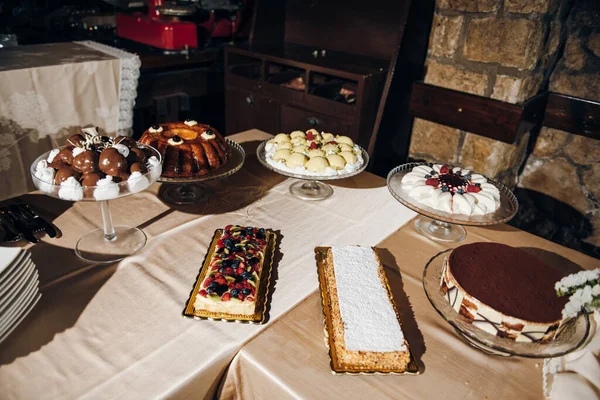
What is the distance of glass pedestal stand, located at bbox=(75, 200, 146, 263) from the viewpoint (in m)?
1.08

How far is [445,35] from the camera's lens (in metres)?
2.19

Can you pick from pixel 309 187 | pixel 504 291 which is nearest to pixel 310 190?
pixel 309 187

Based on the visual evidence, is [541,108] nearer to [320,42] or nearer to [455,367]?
[320,42]

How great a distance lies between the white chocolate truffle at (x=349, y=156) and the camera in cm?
138

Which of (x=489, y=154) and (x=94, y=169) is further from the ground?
(x=94, y=169)

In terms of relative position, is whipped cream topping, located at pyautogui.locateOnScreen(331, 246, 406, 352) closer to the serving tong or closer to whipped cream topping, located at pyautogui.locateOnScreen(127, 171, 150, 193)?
whipped cream topping, located at pyautogui.locateOnScreen(127, 171, 150, 193)

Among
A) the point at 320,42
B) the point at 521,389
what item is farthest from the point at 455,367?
the point at 320,42

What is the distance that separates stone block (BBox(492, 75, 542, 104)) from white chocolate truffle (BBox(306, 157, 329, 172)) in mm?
1250

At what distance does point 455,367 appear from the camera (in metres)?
0.83

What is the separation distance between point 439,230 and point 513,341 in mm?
487

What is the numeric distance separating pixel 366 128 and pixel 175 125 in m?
1.18

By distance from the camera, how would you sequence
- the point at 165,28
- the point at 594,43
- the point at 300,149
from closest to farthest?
the point at 300,149 → the point at 594,43 → the point at 165,28

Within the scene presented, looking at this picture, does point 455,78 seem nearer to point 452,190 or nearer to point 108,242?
point 452,190

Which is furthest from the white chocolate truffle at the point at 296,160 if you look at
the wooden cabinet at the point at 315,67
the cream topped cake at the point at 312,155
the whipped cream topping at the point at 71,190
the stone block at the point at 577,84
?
the stone block at the point at 577,84
